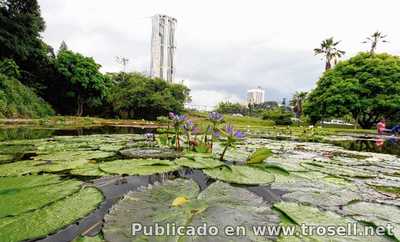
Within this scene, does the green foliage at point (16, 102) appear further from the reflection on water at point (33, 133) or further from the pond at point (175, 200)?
the pond at point (175, 200)

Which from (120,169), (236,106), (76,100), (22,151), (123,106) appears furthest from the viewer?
(236,106)

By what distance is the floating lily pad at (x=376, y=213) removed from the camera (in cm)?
108

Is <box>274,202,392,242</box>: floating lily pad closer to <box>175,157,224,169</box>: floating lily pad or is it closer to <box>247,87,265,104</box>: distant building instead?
<box>175,157,224,169</box>: floating lily pad

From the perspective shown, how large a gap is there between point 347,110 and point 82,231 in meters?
21.8

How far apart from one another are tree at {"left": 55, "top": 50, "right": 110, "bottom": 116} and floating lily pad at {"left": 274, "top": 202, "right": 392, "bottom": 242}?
21393 mm

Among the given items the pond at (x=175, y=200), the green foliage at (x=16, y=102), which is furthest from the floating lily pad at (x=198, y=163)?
the green foliage at (x=16, y=102)

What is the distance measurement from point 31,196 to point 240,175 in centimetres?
130

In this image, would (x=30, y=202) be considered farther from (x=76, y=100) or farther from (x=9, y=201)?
(x=76, y=100)

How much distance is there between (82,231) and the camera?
94 centimetres

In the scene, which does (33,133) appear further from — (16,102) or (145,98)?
(145,98)

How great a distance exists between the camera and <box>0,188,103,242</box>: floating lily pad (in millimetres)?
854

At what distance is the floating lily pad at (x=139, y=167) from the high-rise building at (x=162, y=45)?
43.8m

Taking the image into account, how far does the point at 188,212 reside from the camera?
1.04 meters

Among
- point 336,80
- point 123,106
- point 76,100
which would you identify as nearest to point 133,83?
point 123,106
